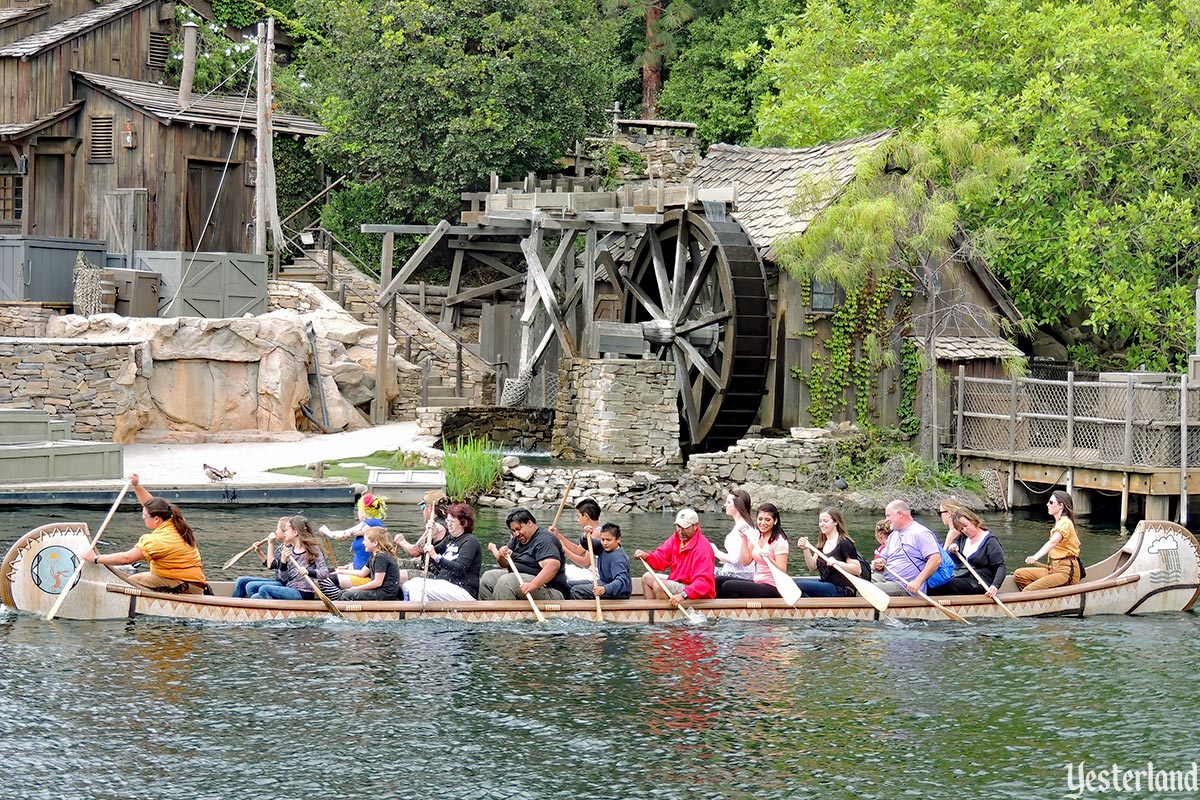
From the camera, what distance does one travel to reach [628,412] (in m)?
24.4

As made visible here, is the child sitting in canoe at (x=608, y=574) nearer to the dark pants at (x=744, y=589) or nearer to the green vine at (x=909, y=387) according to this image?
the dark pants at (x=744, y=589)

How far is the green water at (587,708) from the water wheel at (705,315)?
10003mm

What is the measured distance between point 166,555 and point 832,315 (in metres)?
13.6

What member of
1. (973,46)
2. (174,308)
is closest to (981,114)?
(973,46)

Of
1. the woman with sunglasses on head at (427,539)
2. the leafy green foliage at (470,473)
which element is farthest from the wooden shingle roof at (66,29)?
the woman with sunglasses on head at (427,539)

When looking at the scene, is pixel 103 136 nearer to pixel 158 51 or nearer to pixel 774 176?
pixel 158 51

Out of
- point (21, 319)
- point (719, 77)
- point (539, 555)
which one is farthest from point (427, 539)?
point (719, 77)

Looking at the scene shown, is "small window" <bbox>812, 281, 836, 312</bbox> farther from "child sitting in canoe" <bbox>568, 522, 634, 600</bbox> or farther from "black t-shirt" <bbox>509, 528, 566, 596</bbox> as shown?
"black t-shirt" <bbox>509, 528, 566, 596</bbox>

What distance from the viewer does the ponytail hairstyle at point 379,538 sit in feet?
45.0

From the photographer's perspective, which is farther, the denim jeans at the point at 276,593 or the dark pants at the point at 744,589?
the dark pants at the point at 744,589

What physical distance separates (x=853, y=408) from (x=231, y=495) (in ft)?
32.2

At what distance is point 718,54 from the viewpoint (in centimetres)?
3703

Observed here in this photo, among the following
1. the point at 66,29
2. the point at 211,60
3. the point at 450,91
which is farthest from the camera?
the point at 211,60

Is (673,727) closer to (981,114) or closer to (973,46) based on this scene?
(981,114)
